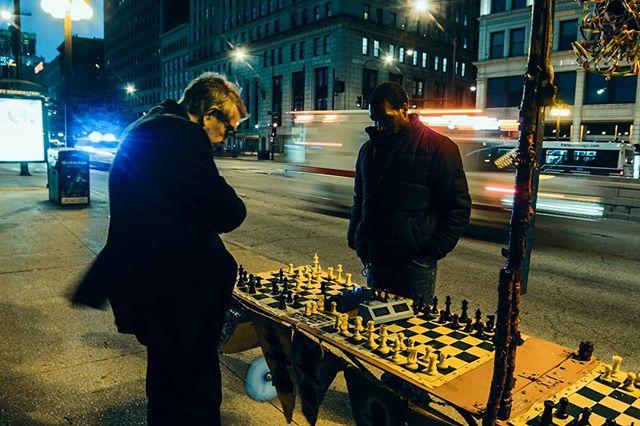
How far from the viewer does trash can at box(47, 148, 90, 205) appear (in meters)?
13.5

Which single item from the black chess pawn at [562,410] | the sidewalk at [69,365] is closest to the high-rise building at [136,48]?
the sidewalk at [69,365]

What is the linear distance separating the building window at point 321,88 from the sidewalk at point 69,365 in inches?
2368

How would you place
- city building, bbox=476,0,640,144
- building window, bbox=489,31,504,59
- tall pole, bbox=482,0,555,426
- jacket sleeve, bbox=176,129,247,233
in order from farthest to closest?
building window, bbox=489,31,504,59 → city building, bbox=476,0,640,144 → jacket sleeve, bbox=176,129,247,233 → tall pole, bbox=482,0,555,426

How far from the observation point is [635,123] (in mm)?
38750

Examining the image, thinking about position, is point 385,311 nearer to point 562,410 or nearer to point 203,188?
point 562,410

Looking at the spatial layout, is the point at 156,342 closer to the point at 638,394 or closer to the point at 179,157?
Answer: the point at 179,157

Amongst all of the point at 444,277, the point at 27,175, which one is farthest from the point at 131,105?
the point at 444,277

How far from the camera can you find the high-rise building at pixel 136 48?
11169 cm

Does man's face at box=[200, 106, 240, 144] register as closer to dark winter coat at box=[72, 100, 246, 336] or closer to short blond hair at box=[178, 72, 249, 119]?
short blond hair at box=[178, 72, 249, 119]

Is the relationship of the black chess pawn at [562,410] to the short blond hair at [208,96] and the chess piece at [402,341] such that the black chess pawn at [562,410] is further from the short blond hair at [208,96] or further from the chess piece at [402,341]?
the short blond hair at [208,96]

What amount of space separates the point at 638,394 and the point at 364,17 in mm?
67933

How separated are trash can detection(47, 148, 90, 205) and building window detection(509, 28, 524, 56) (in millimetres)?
41554

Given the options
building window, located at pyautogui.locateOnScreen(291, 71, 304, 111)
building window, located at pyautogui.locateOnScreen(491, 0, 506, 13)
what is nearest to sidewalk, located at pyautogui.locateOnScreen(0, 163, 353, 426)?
building window, located at pyautogui.locateOnScreen(491, 0, 506, 13)

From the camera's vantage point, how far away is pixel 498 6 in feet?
155
